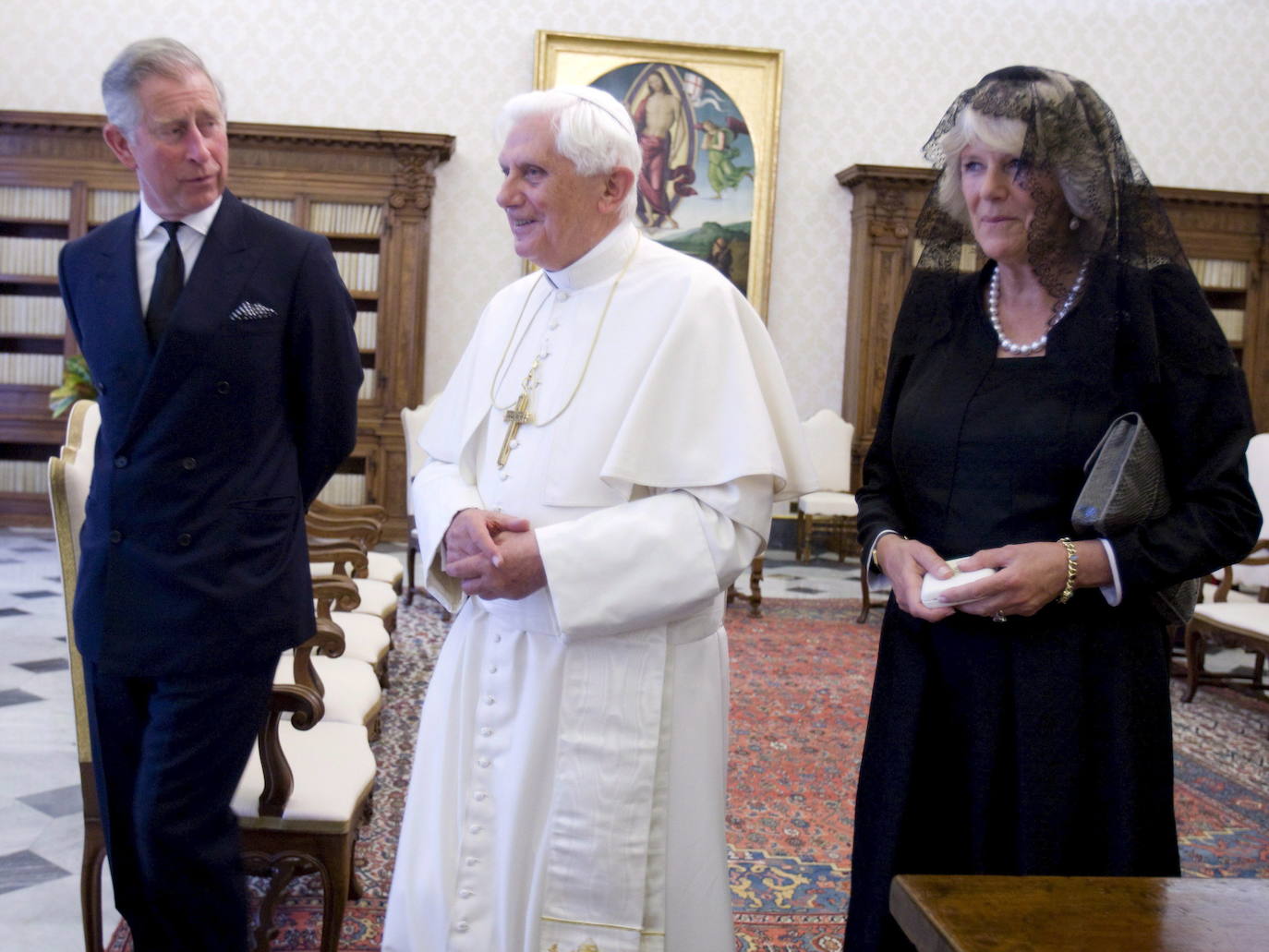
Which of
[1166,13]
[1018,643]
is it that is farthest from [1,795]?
[1166,13]

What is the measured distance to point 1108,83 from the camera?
34.8 feet

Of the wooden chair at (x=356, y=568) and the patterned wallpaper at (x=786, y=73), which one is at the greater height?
the patterned wallpaper at (x=786, y=73)

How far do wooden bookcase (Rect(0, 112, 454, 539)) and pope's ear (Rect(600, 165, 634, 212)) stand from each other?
7.72m

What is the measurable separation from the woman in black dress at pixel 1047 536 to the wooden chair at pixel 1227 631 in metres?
4.17

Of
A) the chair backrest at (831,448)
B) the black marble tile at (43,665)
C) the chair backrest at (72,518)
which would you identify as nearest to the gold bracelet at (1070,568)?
the chair backrest at (72,518)

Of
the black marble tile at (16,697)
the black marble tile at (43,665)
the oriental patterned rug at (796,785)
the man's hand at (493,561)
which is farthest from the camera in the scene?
the black marble tile at (43,665)

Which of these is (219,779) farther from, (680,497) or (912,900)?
(912,900)

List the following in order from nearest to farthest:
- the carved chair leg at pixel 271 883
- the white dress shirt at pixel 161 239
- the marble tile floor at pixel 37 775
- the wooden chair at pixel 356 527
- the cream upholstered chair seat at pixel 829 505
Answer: the white dress shirt at pixel 161 239, the carved chair leg at pixel 271 883, the marble tile floor at pixel 37 775, the wooden chair at pixel 356 527, the cream upholstered chair seat at pixel 829 505

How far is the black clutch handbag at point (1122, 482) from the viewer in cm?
156

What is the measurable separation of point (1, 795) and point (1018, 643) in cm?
335

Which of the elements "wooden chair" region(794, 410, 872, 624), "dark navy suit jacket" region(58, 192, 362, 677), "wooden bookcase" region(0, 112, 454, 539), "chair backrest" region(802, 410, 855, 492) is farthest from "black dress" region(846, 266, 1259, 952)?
"wooden bookcase" region(0, 112, 454, 539)

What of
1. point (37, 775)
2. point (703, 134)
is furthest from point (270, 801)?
point (703, 134)

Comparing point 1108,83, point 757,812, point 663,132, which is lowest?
point 757,812

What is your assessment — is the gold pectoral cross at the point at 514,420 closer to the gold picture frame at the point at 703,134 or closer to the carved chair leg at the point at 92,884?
the carved chair leg at the point at 92,884
